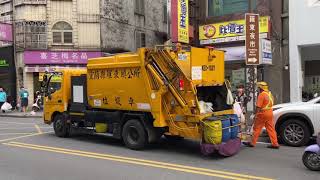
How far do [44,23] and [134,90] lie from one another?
20.1 meters

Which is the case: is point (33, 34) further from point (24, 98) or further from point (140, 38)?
point (140, 38)

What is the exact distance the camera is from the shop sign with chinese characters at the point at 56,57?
30125 millimetres

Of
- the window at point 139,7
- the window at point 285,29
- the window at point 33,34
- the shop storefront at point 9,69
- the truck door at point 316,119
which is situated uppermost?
the window at point 139,7

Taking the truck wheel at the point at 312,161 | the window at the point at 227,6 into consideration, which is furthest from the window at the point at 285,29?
the truck wheel at the point at 312,161

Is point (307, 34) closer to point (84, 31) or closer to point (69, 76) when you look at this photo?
point (69, 76)

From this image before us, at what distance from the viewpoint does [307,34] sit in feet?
64.4

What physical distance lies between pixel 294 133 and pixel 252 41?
158 inches

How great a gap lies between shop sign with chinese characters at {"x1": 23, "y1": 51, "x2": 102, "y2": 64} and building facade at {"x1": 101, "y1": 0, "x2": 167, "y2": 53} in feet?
5.02

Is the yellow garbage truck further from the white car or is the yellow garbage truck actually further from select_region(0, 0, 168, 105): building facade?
select_region(0, 0, 168, 105): building facade

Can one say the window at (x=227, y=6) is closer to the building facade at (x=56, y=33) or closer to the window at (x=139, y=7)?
the building facade at (x=56, y=33)

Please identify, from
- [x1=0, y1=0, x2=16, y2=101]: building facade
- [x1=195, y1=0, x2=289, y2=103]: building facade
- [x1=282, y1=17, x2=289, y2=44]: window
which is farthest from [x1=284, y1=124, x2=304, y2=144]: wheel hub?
[x1=0, y1=0, x2=16, y2=101]: building facade

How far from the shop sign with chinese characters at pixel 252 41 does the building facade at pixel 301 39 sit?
4606 mm

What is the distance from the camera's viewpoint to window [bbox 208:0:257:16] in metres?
21.9

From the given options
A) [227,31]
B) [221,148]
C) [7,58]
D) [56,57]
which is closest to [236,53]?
[227,31]
